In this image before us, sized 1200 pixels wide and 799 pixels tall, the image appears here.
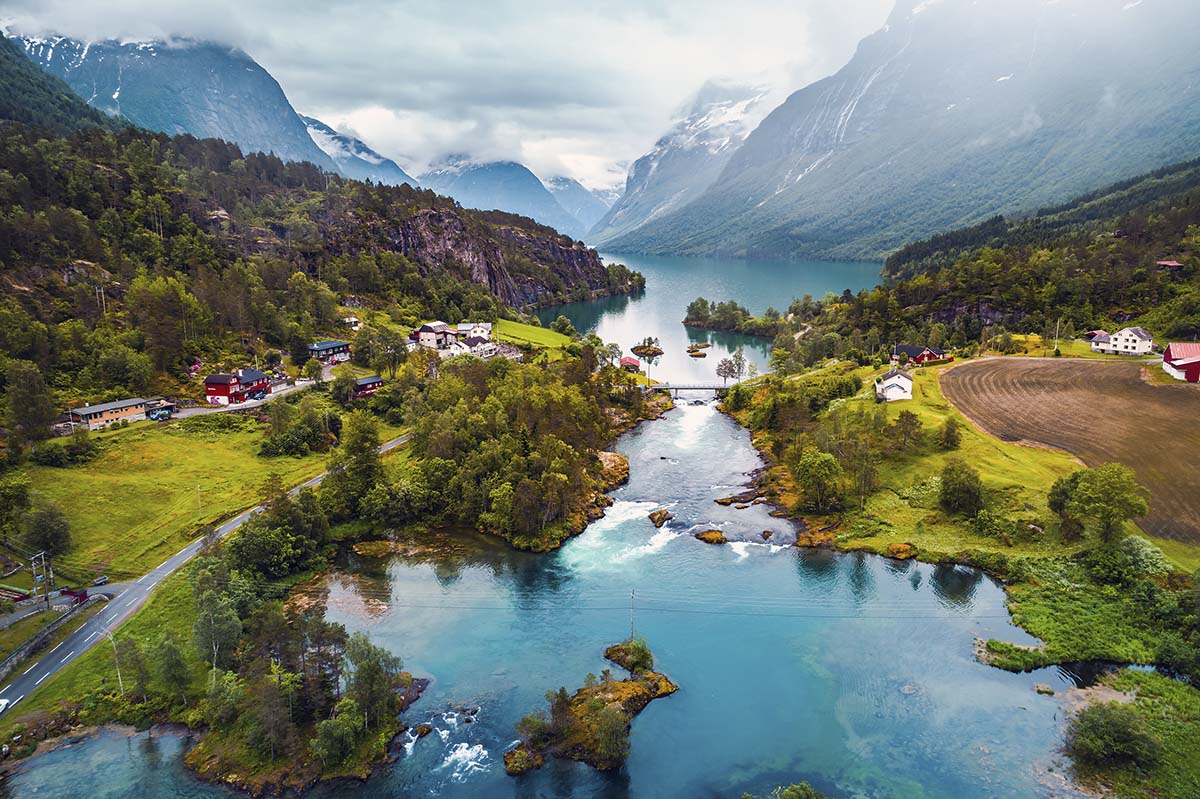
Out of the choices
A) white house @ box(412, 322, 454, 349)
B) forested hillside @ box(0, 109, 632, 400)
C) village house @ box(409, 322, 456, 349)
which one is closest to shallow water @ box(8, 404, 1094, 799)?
forested hillside @ box(0, 109, 632, 400)

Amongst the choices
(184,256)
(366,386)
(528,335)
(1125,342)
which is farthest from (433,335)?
(1125,342)

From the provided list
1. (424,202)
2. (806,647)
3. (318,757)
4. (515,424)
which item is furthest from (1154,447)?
(424,202)

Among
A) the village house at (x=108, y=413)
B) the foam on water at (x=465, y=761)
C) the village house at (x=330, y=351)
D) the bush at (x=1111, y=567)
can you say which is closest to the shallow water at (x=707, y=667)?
the foam on water at (x=465, y=761)

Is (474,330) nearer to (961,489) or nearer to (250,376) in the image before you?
(250,376)

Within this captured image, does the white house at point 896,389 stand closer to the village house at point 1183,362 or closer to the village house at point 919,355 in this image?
the village house at point 919,355

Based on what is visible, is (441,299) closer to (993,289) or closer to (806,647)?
(993,289)

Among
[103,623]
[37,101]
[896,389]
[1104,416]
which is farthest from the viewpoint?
[37,101]
